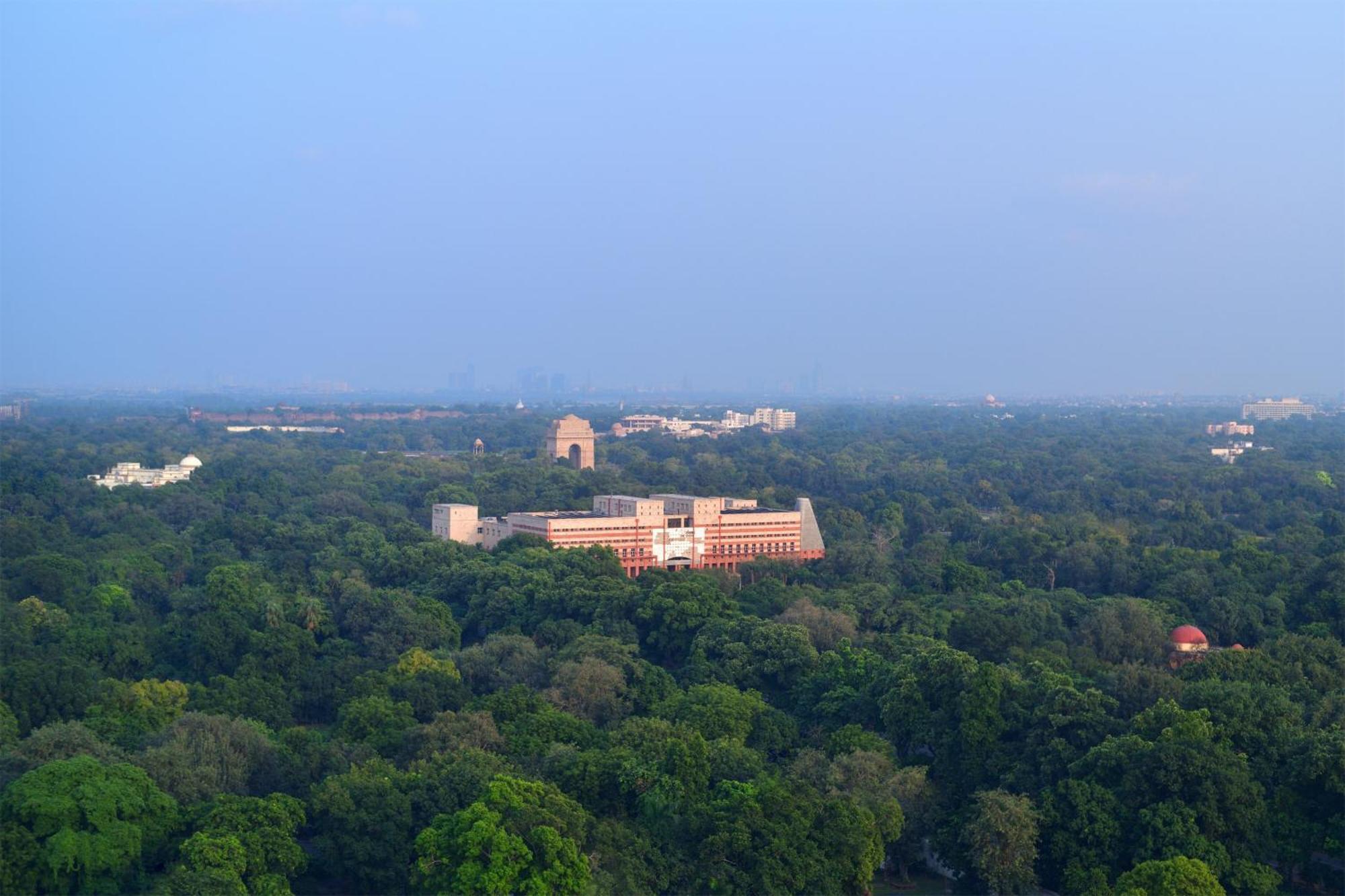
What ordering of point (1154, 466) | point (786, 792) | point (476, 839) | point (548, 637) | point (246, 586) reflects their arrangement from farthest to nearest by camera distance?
point (1154, 466), point (246, 586), point (548, 637), point (786, 792), point (476, 839)

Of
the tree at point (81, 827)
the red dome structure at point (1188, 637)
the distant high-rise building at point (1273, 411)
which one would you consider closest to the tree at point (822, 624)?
the red dome structure at point (1188, 637)

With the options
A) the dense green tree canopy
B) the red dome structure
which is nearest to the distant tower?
the dense green tree canopy

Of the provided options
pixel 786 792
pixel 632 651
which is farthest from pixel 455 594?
pixel 786 792

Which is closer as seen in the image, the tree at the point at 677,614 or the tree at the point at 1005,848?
the tree at the point at 1005,848

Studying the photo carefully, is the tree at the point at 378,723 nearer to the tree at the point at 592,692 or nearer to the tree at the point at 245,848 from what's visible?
the tree at the point at 592,692

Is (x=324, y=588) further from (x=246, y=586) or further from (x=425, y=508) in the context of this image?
(x=425, y=508)

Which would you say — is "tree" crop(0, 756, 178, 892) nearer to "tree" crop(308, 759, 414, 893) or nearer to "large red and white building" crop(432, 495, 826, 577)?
"tree" crop(308, 759, 414, 893)
